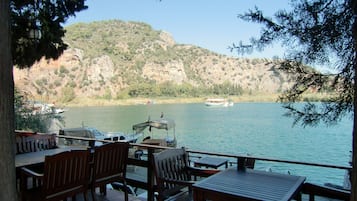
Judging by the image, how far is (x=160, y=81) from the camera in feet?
182

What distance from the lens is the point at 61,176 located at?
2594 mm

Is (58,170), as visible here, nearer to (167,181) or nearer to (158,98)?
(167,181)

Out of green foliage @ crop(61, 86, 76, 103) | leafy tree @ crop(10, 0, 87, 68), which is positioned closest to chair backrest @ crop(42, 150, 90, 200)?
leafy tree @ crop(10, 0, 87, 68)

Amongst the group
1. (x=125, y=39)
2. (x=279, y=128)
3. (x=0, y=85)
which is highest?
(x=125, y=39)

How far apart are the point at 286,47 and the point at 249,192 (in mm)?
993

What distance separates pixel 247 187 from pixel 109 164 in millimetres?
1438

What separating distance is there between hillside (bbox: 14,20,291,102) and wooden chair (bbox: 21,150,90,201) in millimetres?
37933

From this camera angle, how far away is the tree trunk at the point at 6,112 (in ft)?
4.49

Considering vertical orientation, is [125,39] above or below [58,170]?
above

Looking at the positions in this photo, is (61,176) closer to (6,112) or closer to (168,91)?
(6,112)

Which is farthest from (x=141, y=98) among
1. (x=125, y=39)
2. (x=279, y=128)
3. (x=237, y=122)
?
(x=279, y=128)

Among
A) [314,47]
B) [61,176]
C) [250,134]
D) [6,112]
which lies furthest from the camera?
[250,134]

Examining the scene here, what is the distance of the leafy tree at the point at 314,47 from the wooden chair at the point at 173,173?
1154 mm

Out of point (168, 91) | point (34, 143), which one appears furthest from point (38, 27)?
point (168, 91)
